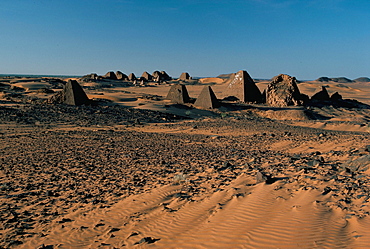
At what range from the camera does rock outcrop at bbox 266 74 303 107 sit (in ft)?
70.7

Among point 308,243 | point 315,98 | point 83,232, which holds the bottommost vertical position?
point 83,232

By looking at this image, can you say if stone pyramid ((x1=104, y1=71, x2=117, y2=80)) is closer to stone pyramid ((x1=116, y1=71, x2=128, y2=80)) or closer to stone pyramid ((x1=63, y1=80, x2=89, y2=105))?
stone pyramid ((x1=116, y1=71, x2=128, y2=80))

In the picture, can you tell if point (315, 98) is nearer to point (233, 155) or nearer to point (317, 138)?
point (317, 138)

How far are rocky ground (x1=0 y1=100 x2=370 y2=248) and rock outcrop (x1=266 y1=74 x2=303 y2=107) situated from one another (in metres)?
10.9

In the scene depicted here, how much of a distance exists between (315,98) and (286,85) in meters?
3.83

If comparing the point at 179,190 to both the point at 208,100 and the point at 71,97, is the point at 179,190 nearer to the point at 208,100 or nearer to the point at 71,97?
the point at 71,97

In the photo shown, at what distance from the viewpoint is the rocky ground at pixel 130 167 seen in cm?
444

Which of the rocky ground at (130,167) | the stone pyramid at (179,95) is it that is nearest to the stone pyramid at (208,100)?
the stone pyramid at (179,95)

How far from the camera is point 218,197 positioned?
466cm

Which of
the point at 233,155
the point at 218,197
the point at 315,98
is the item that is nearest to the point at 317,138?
the point at 233,155

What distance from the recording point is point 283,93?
72.3 ft

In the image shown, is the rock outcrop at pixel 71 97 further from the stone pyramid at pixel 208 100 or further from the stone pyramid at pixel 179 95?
the stone pyramid at pixel 208 100

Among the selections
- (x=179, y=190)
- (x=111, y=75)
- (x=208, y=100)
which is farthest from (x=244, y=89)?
(x=111, y=75)

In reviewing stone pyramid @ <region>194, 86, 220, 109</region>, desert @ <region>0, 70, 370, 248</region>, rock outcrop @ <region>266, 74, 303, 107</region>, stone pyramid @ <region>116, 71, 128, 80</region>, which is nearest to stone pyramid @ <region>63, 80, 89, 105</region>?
desert @ <region>0, 70, 370, 248</region>
